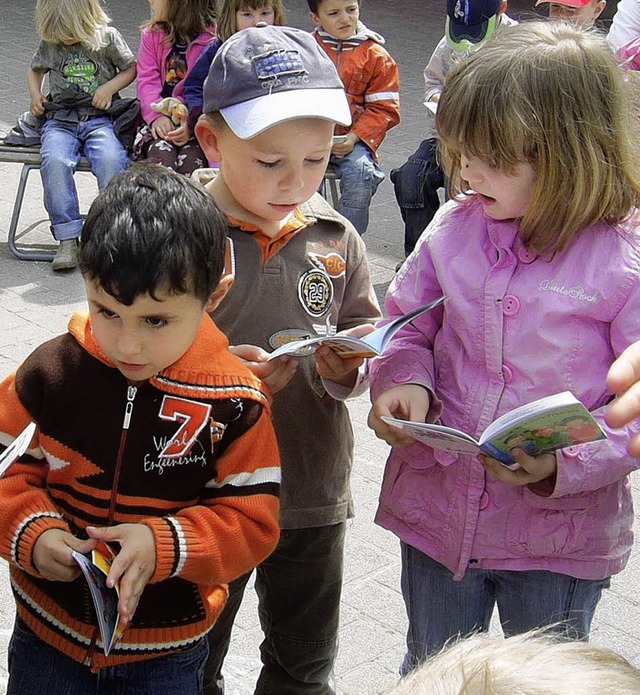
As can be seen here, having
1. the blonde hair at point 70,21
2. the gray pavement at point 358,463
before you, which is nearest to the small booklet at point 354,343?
the gray pavement at point 358,463

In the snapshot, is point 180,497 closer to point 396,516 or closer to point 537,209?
point 396,516

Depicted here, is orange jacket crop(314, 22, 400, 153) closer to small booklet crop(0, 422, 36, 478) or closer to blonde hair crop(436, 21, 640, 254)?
blonde hair crop(436, 21, 640, 254)

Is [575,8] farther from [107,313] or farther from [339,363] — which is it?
[107,313]

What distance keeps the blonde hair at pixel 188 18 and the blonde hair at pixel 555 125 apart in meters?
4.42

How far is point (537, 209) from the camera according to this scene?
2.04m

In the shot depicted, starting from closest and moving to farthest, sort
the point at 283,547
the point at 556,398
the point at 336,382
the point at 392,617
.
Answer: the point at 556,398 < the point at 336,382 < the point at 283,547 < the point at 392,617

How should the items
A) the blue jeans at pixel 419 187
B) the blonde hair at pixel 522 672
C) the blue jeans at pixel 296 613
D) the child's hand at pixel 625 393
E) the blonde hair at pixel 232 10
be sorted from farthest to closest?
the blue jeans at pixel 419 187, the blonde hair at pixel 232 10, the blue jeans at pixel 296 613, the child's hand at pixel 625 393, the blonde hair at pixel 522 672

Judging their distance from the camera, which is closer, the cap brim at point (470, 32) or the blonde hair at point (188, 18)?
the cap brim at point (470, 32)

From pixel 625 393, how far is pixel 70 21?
529 cm

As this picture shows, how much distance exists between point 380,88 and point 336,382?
431cm

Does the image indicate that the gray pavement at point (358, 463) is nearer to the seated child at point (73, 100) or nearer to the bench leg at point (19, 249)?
the bench leg at point (19, 249)

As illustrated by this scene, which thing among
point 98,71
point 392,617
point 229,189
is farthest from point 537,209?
point 98,71

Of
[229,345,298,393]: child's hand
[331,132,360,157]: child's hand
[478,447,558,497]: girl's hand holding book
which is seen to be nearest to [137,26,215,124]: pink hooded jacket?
[331,132,360,157]: child's hand

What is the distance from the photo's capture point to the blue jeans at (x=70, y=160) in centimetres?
620
